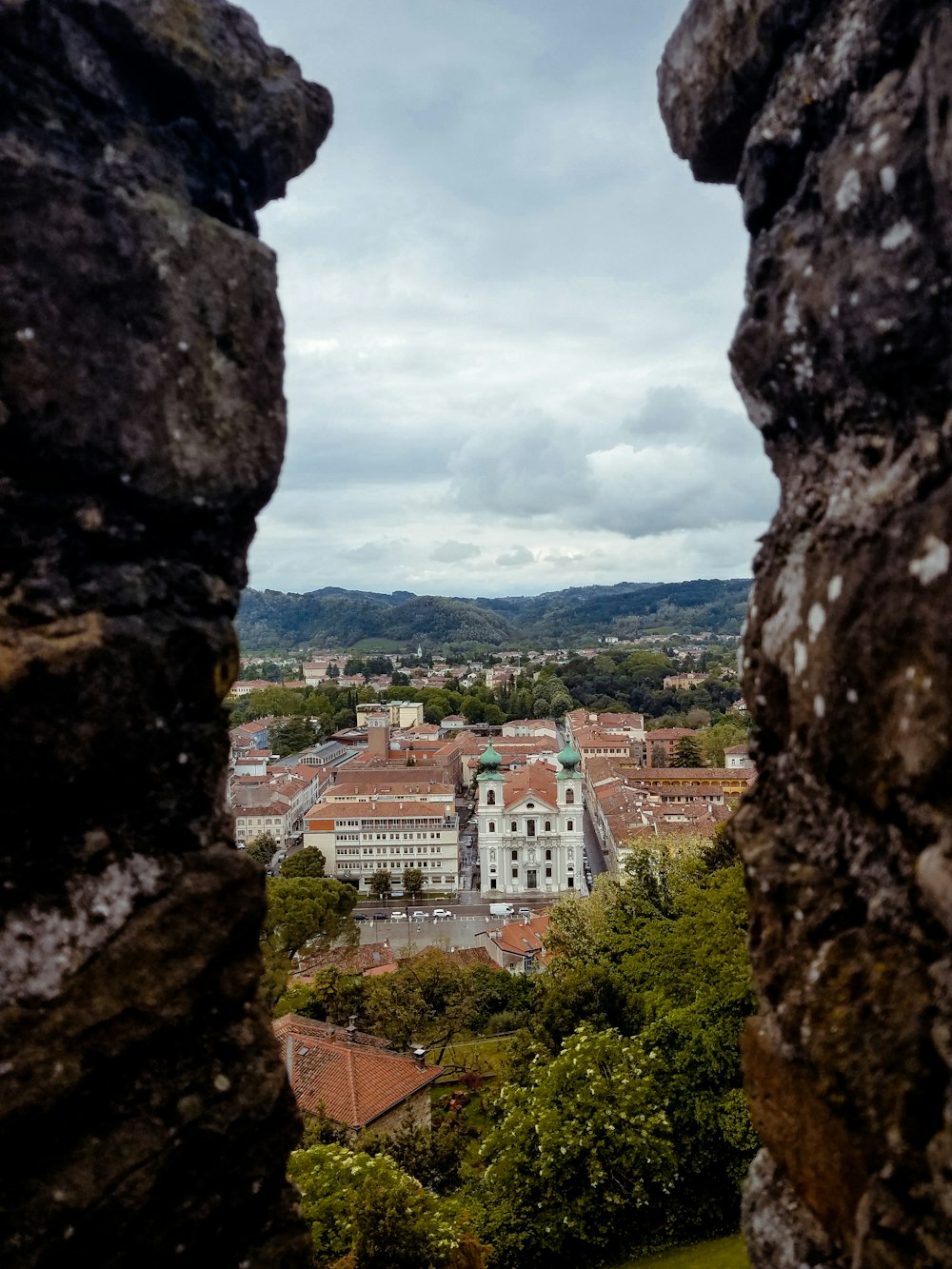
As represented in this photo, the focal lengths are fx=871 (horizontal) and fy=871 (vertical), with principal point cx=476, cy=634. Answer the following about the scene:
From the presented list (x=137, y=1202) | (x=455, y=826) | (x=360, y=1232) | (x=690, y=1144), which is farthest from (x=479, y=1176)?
(x=455, y=826)

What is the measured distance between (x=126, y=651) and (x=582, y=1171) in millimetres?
15076

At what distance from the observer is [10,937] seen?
510 cm

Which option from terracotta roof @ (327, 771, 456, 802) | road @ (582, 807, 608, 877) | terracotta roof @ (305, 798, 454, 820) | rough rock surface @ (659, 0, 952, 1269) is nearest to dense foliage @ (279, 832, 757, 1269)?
rough rock surface @ (659, 0, 952, 1269)

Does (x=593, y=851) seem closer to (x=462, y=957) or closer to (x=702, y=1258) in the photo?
(x=462, y=957)

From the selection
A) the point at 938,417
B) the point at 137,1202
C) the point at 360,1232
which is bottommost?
the point at 360,1232

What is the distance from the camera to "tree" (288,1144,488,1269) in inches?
502

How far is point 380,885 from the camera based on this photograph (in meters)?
59.9

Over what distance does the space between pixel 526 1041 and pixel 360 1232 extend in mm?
11659

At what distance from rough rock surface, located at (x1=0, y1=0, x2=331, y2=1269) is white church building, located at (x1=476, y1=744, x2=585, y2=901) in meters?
55.9

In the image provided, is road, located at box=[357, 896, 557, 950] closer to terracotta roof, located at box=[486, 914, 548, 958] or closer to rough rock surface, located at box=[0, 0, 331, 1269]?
terracotta roof, located at box=[486, 914, 548, 958]

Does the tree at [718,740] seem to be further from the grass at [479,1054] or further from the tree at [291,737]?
the grass at [479,1054]

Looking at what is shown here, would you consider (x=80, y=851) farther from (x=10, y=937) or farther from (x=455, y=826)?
(x=455, y=826)

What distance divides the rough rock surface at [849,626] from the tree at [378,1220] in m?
9.45

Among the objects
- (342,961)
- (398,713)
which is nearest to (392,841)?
(342,961)
